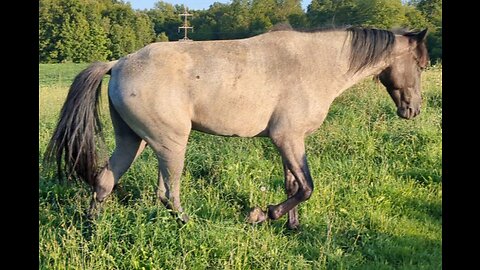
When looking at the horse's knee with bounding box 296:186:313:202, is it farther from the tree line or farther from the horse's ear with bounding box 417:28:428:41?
the tree line

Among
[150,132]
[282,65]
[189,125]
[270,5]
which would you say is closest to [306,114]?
[282,65]

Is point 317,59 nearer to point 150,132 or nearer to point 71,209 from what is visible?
point 150,132

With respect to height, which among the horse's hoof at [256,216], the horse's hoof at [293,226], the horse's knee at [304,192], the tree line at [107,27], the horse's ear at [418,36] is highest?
the tree line at [107,27]

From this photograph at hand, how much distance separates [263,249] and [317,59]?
1.93 m

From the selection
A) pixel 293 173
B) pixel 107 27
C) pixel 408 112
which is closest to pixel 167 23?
pixel 107 27

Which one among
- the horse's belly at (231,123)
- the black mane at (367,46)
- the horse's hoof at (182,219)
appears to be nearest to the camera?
the horse's hoof at (182,219)

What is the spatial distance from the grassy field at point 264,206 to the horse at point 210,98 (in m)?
0.33

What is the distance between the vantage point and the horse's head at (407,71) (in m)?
4.73

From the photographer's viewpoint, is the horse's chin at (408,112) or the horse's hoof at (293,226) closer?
the horse's hoof at (293,226)

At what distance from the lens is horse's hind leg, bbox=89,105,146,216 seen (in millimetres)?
4445

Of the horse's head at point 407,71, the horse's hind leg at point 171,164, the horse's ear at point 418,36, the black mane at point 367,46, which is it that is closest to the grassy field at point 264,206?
the horse's hind leg at point 171,164

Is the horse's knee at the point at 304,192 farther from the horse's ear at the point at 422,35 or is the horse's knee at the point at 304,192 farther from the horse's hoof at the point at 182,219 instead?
the horse's ear at the point at 422,35

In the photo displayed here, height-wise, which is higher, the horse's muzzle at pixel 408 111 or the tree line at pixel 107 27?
the tree line at pixel 107 27

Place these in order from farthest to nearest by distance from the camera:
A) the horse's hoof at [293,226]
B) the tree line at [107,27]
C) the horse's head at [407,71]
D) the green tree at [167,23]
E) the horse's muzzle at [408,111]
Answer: the green tree at [167,23] < the tree line at [107,27] < the horse's muzzle at [408,111] < the horse's head at [407,71] < the horse's hoof at [293,226]
